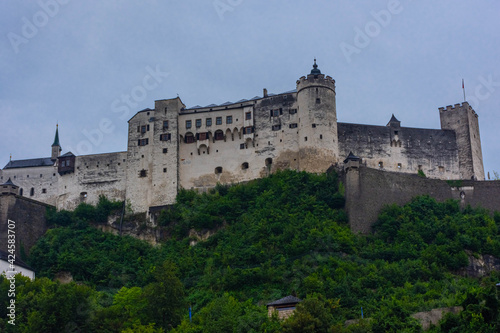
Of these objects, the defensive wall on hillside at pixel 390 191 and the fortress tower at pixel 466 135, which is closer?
the defensive wall on hillside at pixel 390 191

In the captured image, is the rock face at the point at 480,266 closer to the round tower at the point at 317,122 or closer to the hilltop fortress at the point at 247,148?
the hilltop fortress at the point at 247,148

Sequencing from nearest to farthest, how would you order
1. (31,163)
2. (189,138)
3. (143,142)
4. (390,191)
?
1. (390,191)
2. (189,138)
3. (143,142)
4. (31,163)

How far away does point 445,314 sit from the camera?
124ft

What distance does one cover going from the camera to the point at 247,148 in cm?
6262

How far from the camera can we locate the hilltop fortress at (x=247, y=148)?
201 feet

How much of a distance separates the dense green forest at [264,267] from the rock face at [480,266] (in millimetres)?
486

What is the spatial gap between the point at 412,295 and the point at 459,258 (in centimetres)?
671

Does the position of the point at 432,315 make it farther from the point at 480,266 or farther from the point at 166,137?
the point at 166,137

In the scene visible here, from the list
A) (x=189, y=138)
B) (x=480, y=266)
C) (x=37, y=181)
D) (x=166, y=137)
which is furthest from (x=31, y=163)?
(x=480, y=266)

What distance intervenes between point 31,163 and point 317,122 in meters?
24.3

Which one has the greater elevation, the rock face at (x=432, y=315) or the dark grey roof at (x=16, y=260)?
the dark grey roof at (x=16, y=260)

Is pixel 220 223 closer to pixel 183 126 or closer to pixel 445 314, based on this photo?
pixel 183 126

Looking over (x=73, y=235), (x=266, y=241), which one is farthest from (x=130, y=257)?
(x=266, y=241)

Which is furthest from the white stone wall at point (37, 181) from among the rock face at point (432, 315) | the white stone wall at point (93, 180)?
the rock face at point (432, 315)
